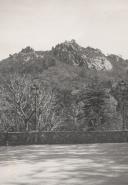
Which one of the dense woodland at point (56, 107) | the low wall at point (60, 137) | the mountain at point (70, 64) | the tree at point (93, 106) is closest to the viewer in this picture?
the low wall at point (60, 137)

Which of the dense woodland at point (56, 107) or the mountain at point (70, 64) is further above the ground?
the mountain at point (70, 64)

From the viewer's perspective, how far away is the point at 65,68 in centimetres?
13425

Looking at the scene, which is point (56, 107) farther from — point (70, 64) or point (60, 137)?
point (70, 64)

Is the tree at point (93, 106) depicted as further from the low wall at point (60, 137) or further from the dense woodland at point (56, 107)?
the low wall at point (60, 137)

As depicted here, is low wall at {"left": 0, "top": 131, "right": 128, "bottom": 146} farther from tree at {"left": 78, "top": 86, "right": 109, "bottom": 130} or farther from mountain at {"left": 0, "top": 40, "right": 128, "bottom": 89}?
mountain at {"left": 0, "top": 40, "right": 128, "bottom": 89}

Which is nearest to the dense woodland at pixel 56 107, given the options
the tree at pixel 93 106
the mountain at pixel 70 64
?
the tree at pixel 93 106

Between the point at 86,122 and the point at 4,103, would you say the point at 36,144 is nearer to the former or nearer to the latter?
the point at 4,103

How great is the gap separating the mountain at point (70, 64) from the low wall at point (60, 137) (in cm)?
7080

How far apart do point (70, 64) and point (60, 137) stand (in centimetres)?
11587

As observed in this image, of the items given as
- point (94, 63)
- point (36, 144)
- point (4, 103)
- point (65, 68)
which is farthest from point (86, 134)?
point (94, 63)

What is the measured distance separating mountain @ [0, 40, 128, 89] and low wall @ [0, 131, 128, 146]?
70804 mm

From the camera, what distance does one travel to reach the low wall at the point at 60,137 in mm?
31609

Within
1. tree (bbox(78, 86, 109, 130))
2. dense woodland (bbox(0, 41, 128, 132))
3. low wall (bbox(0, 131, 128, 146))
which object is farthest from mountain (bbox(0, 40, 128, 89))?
low wall (bbox(0, 131, 128, 146))

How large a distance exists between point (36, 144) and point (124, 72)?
11171 cm
